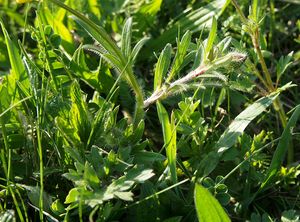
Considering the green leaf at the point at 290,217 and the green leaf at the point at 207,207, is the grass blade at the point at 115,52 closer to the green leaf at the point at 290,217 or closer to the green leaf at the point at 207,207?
the green leaf at the point at 207,207

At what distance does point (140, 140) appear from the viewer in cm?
217

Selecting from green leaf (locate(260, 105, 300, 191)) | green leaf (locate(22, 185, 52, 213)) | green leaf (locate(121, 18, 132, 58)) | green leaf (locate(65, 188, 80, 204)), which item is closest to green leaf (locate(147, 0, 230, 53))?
green leaf (locate(121, 18, 132, 58))

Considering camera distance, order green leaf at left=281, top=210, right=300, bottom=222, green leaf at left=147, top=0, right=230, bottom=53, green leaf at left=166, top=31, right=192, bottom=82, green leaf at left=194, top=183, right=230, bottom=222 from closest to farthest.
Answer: green leaf at left=194, top=183, right=230, bottom=222 < green leaf at left=281, top=210, right=300, bottom=222 < green leaf at left=166, top=31, right=192, bottom=82 < green leaf at left=147, top=0, right=230, bottom=53

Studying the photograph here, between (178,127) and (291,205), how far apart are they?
0.59 metres

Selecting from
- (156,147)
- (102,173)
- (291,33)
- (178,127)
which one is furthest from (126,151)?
(291,33)

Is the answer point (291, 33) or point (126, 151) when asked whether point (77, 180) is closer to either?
point (126, 151)

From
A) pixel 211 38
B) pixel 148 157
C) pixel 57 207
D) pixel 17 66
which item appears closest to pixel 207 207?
pixel 148 157

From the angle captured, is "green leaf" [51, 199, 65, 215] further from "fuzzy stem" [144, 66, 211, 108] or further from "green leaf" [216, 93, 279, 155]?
"green leaf" [216, 93, 279, 155]

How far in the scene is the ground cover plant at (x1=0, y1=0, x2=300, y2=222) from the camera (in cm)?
196

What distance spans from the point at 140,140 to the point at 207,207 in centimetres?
48

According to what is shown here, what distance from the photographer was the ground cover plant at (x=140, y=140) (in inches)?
77.2

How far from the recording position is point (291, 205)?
230 centimetres

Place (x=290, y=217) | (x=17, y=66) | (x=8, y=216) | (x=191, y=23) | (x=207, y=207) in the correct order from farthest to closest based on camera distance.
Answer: (x=191, y=23) < (x=17, y=66) < (x=290, y=217) < (x=8, y=216) < (x=207, y=207)

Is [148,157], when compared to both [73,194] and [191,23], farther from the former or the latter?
[191,23]
